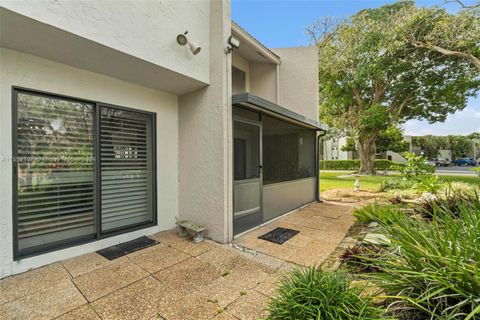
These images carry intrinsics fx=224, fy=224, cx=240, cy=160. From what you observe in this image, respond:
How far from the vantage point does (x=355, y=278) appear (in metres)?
2.76

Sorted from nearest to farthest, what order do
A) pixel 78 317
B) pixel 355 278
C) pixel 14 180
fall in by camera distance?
pixel 78 317, pixel 355 278, pixel 14 180

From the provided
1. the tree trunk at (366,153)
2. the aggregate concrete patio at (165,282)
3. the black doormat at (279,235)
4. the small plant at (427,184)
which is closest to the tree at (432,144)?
the tree trunk at (366,153)

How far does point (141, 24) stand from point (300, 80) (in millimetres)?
5782

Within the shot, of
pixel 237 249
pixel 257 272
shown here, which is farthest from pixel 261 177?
pixel 257 272

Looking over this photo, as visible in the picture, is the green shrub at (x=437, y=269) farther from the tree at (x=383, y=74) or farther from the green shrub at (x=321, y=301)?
the tree at (x=383, y=74)

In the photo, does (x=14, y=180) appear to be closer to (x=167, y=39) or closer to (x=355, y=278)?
(x=167, y=39)

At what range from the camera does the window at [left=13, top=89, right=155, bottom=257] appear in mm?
3375

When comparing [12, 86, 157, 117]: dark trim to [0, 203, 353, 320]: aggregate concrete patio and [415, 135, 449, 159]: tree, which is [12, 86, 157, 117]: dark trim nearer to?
[0, 203, 353, 320]: aggregate concrete patio

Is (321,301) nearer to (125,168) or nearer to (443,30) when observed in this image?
(125,168)

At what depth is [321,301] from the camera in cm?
190

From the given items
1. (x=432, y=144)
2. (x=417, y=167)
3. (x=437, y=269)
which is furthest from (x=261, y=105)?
(x=432, y=144)

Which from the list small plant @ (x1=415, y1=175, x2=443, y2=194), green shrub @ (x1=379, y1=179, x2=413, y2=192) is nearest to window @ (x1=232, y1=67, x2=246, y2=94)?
small plant @ (x1=415, y1=175, x2=443, y2=194)

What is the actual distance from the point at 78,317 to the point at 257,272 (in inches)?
85.2

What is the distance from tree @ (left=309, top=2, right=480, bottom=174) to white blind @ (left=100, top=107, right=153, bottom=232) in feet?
49.1
